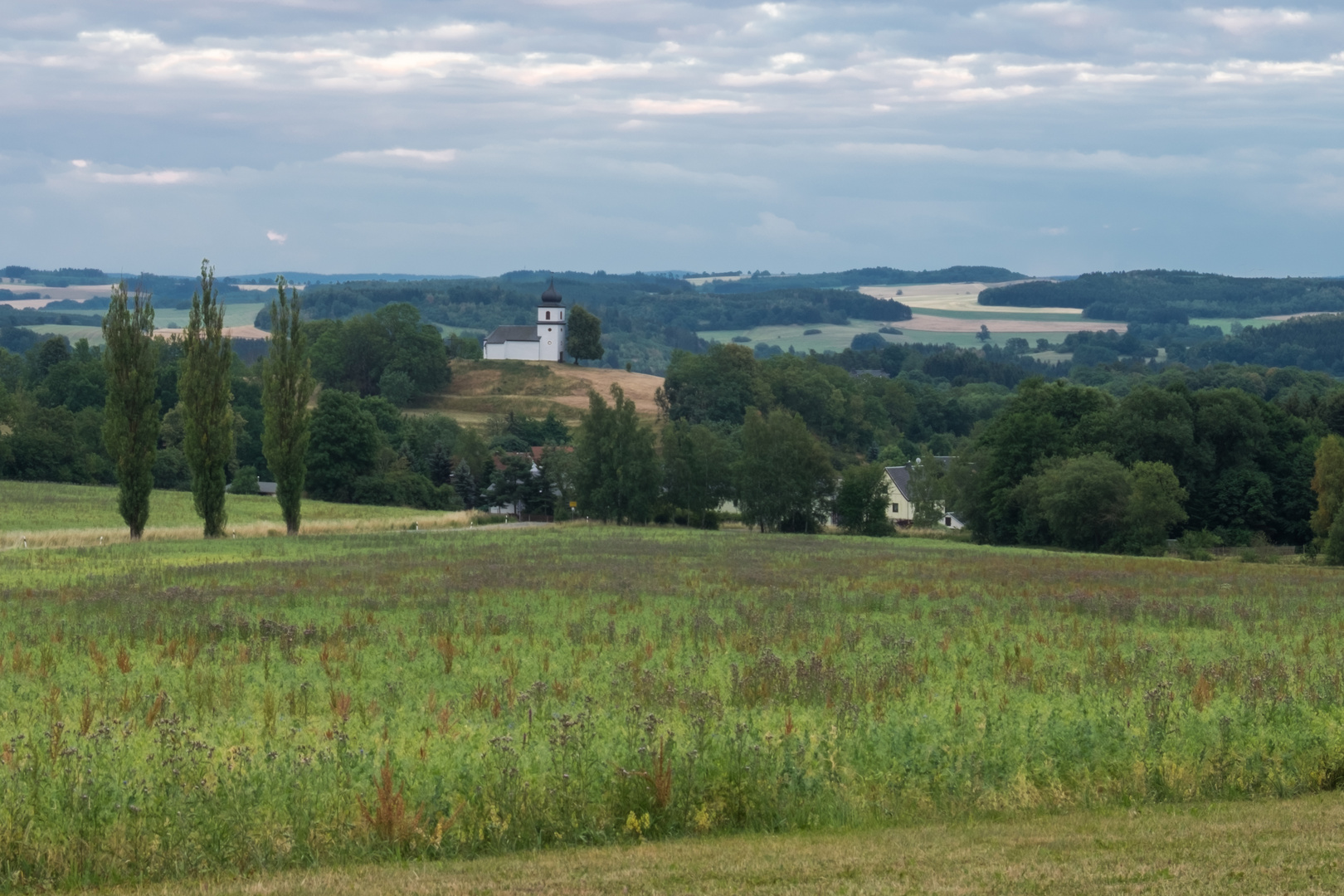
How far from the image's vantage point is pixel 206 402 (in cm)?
5450

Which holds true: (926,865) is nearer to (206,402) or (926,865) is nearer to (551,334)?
(206,402)

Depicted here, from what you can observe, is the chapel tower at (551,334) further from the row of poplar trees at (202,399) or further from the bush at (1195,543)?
the row of poplar trees at (202,399)

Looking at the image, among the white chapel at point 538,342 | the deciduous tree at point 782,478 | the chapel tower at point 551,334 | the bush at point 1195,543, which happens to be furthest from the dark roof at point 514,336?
the bush at point 1195,543

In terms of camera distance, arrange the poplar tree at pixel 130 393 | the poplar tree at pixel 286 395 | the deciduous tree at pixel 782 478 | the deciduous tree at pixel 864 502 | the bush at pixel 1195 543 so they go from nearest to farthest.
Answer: the poplar tree at pixel 130 393 < the poplar tree at pixel 286 395 < the bush at pixel 1195 543 < the deciduous tree at pixel 782 478 < the deciduous tree at pixel 864 502

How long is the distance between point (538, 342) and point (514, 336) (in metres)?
4.19

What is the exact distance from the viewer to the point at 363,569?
3678 cm

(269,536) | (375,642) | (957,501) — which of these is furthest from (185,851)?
(957,501)

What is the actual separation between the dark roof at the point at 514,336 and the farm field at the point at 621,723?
Result: 545 ft

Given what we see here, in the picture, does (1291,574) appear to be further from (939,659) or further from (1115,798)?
(1115,798)

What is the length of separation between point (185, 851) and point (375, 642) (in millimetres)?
11292

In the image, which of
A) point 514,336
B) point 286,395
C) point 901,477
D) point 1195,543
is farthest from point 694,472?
point 514,336

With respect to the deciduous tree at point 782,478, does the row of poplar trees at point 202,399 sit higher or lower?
higher

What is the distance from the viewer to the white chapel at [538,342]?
19325cm

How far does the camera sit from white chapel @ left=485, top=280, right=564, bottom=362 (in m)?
193
